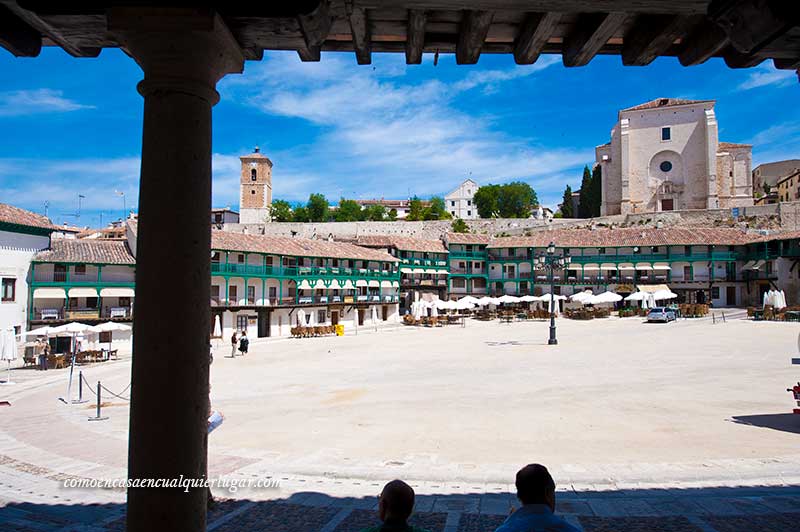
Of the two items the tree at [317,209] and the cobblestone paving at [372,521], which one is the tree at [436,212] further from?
the cobblestone paving at [372,521]

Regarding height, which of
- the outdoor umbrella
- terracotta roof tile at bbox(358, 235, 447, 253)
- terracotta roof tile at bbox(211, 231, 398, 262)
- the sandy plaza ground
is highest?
terracotta roof tile at bbox(358, 235, 447, 253)

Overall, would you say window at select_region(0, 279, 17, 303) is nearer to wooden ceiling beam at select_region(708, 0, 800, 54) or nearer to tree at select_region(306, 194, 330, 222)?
wooden ceiling beam at select_region(708, 0, 800, 54)

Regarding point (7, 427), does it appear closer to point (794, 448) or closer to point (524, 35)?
point (524, 35)

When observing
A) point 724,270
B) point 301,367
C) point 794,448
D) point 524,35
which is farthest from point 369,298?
point 524,35

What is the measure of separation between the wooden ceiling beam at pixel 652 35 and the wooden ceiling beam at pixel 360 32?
2289 mm

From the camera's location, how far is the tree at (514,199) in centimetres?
9694

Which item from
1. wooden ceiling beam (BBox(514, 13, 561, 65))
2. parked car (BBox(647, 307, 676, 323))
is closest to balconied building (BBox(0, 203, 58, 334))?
wooden ceiling beam (BBox(514, 13, 561, 65))

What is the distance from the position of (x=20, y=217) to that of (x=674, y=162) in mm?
74658

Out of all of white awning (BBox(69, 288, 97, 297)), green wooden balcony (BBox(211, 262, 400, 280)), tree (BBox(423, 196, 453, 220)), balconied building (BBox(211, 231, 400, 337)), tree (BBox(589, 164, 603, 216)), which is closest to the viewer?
white awning (BBox(69, 288, 97, 297))

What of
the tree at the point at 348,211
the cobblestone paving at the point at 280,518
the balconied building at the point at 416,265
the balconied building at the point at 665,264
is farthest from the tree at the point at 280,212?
the cobblestone paving at the point at 280,518

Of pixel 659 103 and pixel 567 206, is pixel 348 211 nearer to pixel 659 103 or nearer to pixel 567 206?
pixel 567 206

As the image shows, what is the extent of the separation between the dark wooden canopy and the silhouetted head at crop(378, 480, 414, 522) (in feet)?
10.3

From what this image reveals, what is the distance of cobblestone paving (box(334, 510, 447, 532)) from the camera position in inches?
237

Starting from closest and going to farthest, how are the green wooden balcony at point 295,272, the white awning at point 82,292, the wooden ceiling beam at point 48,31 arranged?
1. the wooden ceiling beam at point 48,31
2. the white awning at point 82,292
3. the green wooden balcony at point 295,272
